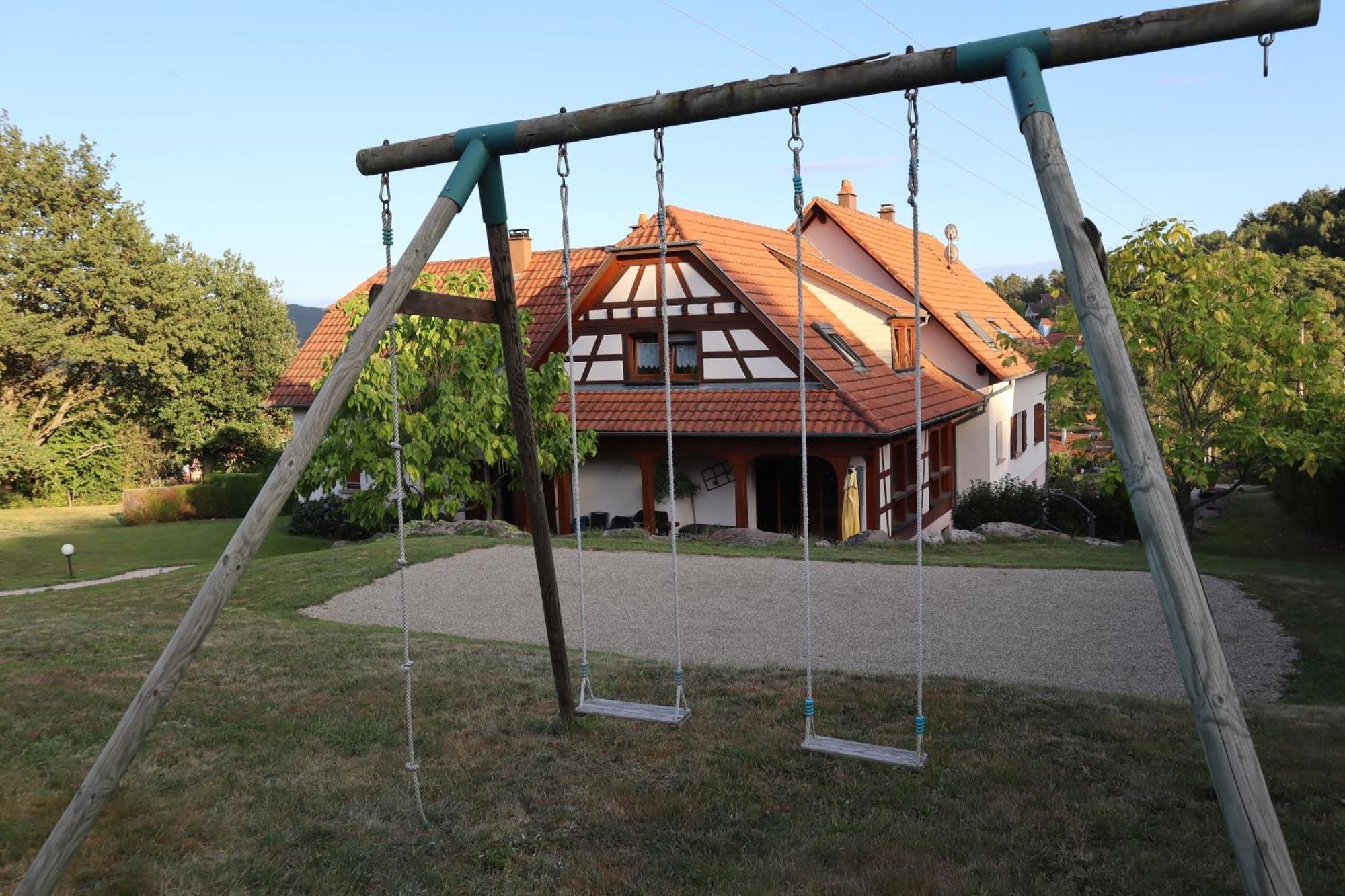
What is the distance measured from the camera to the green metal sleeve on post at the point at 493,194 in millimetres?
4906

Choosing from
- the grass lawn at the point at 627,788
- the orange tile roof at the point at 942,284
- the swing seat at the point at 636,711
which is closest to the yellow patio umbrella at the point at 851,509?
the orange tile roof at the point at 942,284

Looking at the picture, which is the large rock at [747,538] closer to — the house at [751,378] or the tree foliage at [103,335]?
the house at [751,378]

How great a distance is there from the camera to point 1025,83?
362cm

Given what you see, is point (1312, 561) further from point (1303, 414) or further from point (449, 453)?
point (449, 453)

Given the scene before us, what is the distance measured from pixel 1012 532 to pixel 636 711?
11680 millimetres

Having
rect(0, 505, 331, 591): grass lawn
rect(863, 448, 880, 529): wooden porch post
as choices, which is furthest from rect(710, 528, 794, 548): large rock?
rect(0, 505, 331, 591): grass lawn

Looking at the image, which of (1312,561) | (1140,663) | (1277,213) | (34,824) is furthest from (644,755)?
(1277,213)

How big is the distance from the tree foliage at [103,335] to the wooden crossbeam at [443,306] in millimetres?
30108

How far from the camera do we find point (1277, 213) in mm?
45344

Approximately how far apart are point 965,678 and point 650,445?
11.3m

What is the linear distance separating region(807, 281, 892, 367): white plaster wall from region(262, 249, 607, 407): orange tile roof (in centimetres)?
420

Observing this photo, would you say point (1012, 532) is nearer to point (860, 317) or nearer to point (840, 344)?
point (840, 344)

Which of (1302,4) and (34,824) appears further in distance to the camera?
(34,824)

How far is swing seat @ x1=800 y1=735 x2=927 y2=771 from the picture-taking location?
13.6 feet
